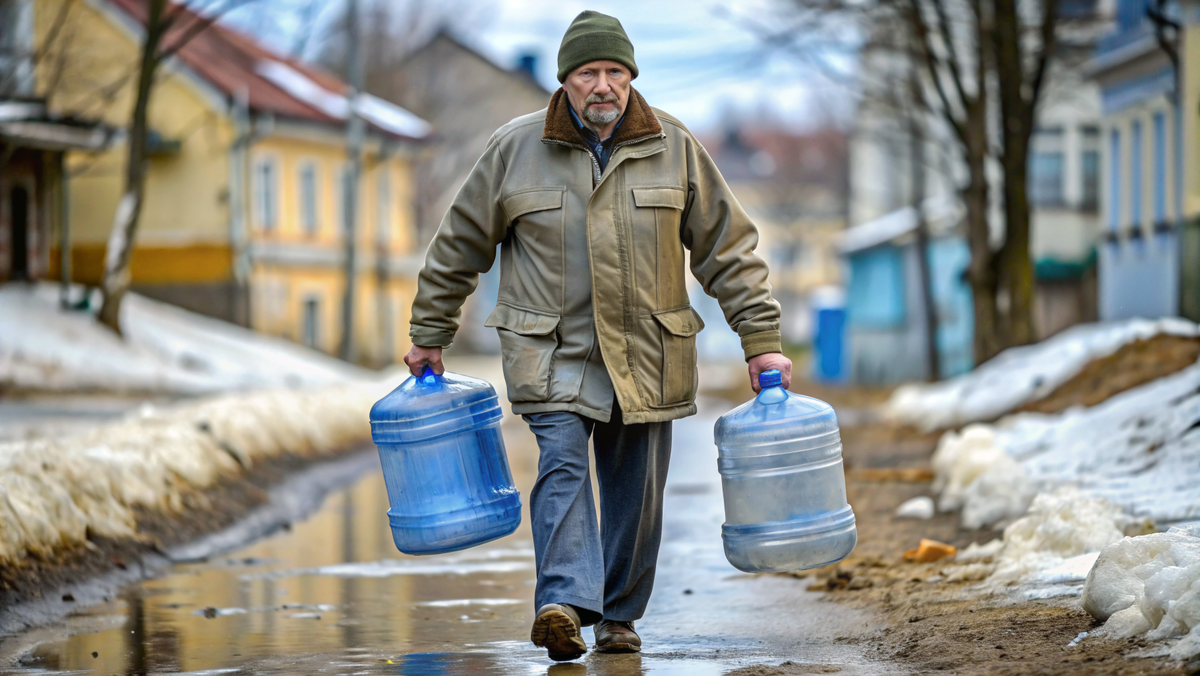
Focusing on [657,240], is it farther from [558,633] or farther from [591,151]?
[558,633]

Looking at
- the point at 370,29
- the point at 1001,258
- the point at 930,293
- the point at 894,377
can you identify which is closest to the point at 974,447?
the point at 1001,258

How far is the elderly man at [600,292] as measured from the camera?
5305 millimetres

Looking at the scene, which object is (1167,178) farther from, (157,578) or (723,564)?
(157,578)

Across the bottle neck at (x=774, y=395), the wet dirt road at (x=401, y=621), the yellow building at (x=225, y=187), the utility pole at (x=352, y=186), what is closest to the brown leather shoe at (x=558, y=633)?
the wet dirt road at (x=401, y=621)

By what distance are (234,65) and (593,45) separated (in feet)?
120

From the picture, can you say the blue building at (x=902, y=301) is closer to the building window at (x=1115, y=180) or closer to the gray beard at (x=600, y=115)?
the building window at (x=1115, y=180)

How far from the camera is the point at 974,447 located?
10.5 m

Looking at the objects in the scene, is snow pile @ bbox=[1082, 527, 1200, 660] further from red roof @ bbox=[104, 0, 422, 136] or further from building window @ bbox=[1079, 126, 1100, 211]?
red roof @ bbox=[104, 0, 422, 136]

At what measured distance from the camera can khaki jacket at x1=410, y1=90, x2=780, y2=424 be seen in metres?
5.34

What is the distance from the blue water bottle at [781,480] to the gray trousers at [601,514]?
10.9 inches

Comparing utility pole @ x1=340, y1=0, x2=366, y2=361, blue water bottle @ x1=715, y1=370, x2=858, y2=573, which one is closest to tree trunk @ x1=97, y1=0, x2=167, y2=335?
utility pole @ x1=340, y1=0, x2=366, y2=361

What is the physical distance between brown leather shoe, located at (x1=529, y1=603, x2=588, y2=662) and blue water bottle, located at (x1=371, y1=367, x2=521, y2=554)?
70 cm

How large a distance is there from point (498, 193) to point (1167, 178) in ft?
52.0

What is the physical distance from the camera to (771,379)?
216 inches
